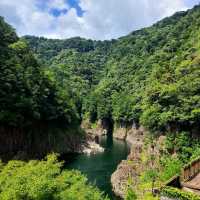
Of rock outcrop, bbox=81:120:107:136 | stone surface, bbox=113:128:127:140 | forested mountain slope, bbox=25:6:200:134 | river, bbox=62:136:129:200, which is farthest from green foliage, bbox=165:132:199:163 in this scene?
rock outcrop, bbox=81:120:107:136

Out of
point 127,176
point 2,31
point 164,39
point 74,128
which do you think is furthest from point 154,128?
point 164,39

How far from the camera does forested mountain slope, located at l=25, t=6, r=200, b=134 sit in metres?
72.3

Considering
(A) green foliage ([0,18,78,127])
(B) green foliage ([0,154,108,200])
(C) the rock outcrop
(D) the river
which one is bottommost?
(D) the river

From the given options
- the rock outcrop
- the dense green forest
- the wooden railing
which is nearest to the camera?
the wooden railing

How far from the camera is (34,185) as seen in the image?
97.3 feet

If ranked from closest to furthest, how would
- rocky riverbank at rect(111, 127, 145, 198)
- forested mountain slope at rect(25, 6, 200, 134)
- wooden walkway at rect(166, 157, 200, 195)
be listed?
wooden walkway at rect(166, 157, 200, 195) < rocky riverbank at rect(111, 127, 145, 198) < forested mountain slope at rect(25, 6, 200, 134)

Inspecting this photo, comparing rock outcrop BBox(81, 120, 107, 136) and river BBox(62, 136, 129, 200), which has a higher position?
rock outcrop BBox(81, 120, 107, 136)

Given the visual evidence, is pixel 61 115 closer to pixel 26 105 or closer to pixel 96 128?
pixel 26 105

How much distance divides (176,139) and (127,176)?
10.8 meters

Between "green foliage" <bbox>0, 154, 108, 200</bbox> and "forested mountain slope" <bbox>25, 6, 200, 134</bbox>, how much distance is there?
35.6 meters

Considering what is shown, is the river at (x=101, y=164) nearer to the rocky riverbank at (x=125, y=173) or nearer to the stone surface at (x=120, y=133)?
the rocky riverbank at (x=125, y=173)

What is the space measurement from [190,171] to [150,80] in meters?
86.8

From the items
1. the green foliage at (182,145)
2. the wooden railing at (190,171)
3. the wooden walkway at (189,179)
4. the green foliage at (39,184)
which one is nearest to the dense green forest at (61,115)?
the green foliage at (39,184)

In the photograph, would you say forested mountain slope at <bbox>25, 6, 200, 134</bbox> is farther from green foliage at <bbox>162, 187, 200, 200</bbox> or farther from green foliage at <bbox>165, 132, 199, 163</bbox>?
green foliage at <bbox>162, 187, 200, 200</bbox>
